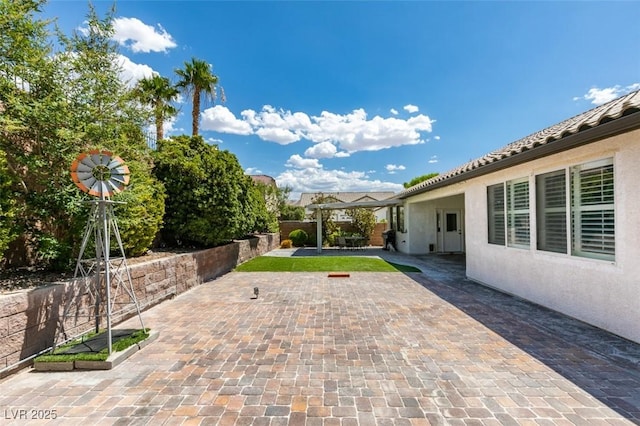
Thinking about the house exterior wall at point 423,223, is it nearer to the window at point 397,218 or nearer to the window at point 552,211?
the window at point 397,218

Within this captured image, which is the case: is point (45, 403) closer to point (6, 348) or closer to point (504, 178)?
point (6, 348)

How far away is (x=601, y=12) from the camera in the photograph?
7305mm

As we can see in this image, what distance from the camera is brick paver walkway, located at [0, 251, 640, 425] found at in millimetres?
2746

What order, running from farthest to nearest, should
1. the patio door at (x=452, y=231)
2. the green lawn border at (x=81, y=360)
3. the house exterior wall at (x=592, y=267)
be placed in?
the patio door at (x=452, y=231) → the house exterior wall at (x=592, y=267) → the green lawn border at (x=81, y=360)

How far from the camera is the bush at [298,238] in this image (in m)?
21.1

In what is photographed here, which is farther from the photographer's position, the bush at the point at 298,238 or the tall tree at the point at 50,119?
the bush at the point at 298,238

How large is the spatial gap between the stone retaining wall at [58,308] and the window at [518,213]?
8770 millimetres

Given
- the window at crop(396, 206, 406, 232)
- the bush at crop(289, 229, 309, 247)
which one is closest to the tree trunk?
the bush at crop(289, 229, 309, 247)

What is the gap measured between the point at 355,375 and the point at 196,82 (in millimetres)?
17737

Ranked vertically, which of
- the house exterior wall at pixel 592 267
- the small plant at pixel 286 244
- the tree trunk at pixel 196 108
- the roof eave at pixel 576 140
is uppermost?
the tree trunk at pixel 196 108

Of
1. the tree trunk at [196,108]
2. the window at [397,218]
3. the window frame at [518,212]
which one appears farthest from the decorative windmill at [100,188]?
the window at [397,218]

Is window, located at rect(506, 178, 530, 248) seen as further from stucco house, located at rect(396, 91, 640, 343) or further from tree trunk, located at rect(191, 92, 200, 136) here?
tree trunk, located at rect(191, 92, 200, 136)

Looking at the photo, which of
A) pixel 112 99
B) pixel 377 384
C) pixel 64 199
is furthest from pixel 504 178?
pixel 64 199

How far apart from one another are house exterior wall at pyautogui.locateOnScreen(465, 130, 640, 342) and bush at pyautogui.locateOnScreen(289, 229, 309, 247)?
14790mm
